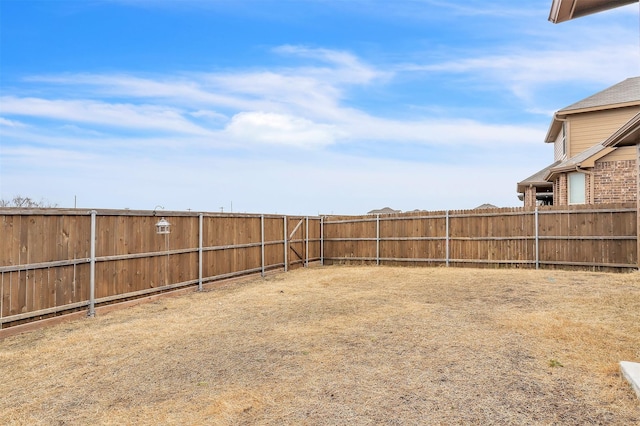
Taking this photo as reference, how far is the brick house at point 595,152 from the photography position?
41.2 ft

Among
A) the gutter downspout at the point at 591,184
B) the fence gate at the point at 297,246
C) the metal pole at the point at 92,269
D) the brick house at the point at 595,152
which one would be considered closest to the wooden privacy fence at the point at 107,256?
the metal pole at the point at 92,269

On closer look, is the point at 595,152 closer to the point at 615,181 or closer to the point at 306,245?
the point at 615,181

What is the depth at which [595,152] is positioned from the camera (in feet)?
42.4

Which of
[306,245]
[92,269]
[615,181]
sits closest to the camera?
[92,269]

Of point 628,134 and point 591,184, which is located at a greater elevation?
point 628,134

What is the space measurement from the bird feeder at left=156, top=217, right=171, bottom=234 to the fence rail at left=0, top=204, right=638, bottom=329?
0.10 m

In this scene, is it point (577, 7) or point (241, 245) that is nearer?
point (577, 7)

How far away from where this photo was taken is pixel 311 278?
1157 cm

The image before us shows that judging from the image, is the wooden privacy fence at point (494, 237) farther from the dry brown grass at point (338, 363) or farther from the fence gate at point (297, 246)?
the dry brown grass at point (338, 363)

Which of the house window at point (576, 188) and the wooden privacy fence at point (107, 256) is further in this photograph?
the house window at point (576, 188)

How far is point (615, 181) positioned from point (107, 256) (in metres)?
14.8

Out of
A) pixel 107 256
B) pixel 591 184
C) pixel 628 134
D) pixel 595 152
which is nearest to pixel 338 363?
pixel 107 256

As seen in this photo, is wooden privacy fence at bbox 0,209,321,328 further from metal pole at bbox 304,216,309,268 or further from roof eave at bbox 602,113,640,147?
roof eave at bbox 602,113,640,147

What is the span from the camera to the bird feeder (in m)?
8.39
